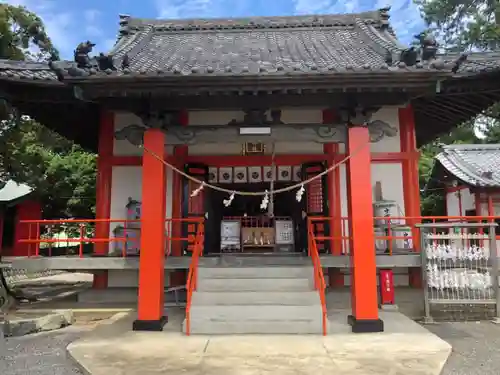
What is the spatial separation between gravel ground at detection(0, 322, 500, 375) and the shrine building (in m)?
1.24

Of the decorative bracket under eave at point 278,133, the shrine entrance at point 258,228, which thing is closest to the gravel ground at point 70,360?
the decorative bracket under eave at point 278,133

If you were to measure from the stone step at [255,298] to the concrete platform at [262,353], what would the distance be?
0.63m

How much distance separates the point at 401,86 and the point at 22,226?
2308cm

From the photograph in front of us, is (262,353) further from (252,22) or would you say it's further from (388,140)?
(252,22)

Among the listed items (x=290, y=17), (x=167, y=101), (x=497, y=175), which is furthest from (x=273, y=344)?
(x=497, y=175)

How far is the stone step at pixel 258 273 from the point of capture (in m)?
7.58

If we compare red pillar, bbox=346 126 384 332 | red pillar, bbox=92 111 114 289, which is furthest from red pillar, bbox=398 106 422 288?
red pillar, bbox=92 111 114 289

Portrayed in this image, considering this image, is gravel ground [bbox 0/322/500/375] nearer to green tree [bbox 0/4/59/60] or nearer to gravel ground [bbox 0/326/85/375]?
gravel ground [bbox 0/326/85/375]

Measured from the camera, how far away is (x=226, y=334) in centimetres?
640

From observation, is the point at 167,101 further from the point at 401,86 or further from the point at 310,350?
the point at 310,350

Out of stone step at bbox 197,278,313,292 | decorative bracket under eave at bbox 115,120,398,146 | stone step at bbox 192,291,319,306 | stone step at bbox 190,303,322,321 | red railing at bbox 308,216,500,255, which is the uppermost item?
decorative bracket under eave at bbox 115,120,398,146

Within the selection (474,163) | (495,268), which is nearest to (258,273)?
(495,268)

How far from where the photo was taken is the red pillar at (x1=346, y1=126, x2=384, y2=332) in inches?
256

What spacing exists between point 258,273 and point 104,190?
446cm
